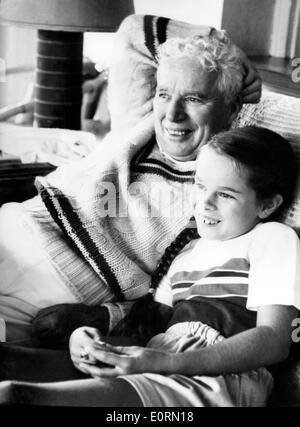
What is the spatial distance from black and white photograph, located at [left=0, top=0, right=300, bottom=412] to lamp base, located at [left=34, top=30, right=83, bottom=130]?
8.1 inches

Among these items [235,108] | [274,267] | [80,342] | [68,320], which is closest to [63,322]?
[68,320]

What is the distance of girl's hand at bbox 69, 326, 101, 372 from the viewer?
0.94 meters

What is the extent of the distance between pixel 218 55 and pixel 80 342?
53 centimetres

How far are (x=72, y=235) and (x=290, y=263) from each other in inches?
15.4

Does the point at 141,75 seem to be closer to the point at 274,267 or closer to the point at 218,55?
the point at 218,55

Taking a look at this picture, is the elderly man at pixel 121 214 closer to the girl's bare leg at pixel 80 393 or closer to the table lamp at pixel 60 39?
the girl's bare leg at pixel 80 393

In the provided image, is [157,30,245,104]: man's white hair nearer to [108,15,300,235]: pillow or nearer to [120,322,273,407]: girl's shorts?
[108,15,300,235]: pillow

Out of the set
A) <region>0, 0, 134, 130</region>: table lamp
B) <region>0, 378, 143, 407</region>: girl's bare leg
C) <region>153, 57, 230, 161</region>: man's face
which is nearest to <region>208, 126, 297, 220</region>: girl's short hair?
<region>153, 57, 230, 161</region>: man's face

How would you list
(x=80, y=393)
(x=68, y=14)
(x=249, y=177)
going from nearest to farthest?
(x=80, y=393) → (x=249, y=177) → (x=68, y=14)

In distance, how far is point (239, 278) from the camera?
0.99 metres

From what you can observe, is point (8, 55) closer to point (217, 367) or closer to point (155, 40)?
point (155, 40)

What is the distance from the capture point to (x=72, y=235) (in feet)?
3.76

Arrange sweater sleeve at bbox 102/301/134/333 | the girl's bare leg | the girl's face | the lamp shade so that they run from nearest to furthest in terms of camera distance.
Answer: the girl's bare leg < the girl's face < sweater sleeve at bbox 102/301/134/333 < the lamp shade

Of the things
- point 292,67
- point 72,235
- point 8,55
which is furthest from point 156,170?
point 8,55
